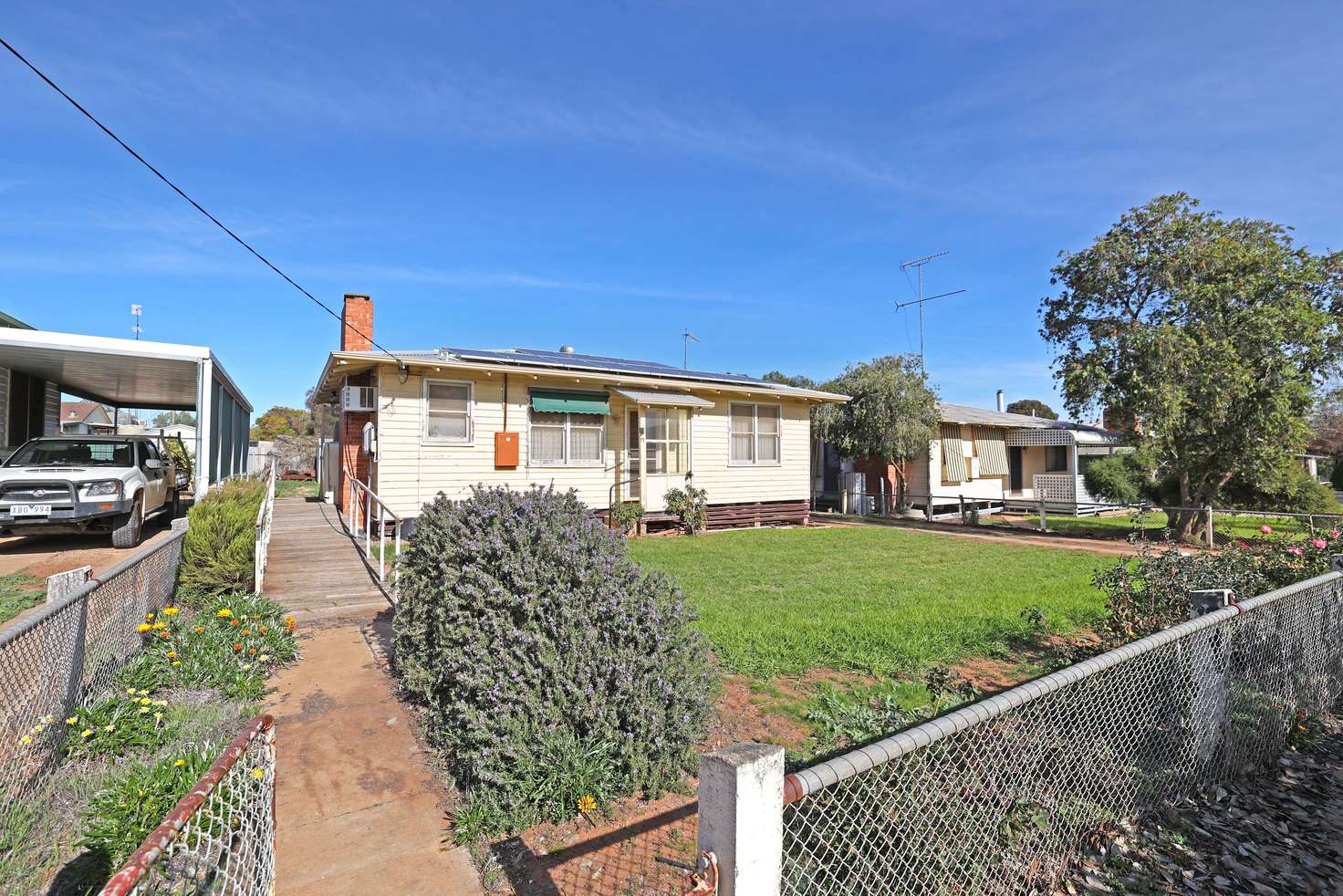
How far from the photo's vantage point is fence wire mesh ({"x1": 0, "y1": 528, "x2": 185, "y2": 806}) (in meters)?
2.97

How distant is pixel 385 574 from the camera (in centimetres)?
767

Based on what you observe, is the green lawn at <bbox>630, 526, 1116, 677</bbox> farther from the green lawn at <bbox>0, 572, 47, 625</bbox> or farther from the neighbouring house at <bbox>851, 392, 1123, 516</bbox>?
the neighbouring house at <bbox>851, 392, 1123, 516</bbox>

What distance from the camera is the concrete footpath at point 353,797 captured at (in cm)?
266

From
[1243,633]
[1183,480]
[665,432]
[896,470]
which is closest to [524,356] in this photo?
[665,432]

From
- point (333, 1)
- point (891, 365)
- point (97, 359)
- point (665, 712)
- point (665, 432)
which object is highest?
point (333, 1)

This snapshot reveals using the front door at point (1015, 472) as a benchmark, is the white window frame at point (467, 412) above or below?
above

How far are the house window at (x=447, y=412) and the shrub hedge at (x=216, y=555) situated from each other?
4617 millimetres

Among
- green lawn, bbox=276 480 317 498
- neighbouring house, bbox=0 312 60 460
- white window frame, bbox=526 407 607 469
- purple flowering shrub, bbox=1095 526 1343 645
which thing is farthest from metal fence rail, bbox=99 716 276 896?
green lawn, bbox=276 480 317 498

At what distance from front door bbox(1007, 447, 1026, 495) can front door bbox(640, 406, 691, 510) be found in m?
16.7

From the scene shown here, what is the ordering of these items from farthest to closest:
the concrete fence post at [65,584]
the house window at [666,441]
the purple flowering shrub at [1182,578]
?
the house window at [666,441] < the purple flowering shrub at [1182,578] < the concrete fence post at [65,584]

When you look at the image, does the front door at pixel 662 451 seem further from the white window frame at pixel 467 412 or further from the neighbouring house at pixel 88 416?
the neighbouring house at pixel 88 416

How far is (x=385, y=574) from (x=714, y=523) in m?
8.46

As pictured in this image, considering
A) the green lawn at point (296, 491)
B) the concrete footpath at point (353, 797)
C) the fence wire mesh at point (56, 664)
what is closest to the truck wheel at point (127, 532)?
the fence wire mesh at point (56, 664)

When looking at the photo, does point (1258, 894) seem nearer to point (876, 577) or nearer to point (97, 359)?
point (876, 577)
